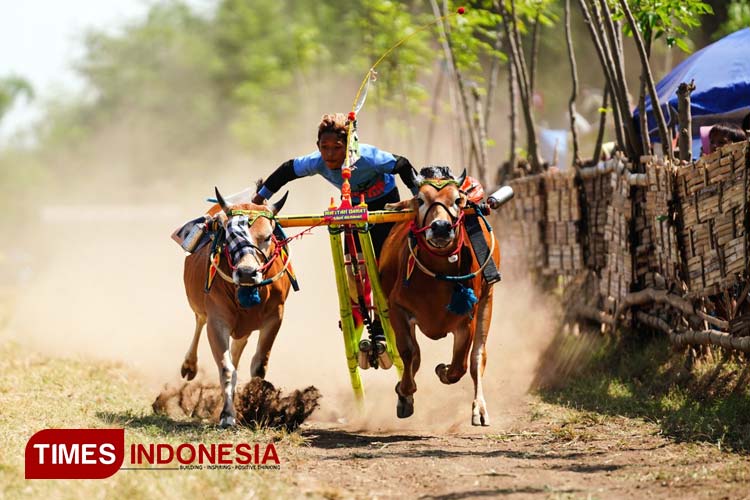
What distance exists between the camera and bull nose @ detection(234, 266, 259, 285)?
8.79 meters

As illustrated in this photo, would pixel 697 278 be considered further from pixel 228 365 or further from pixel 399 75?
pixel 399 75

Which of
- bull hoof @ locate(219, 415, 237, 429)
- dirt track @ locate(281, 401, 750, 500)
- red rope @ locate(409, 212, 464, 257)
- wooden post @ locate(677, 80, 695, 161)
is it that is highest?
wooden post @ locate(677, 80, 695, 161)

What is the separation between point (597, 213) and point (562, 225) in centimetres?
80

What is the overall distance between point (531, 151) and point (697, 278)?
5.12 meters

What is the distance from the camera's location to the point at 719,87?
12.3 meters

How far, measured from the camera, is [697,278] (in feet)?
32.7

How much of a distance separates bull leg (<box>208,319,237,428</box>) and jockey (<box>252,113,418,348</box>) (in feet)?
3.60

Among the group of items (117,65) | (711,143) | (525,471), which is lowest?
(525,471)

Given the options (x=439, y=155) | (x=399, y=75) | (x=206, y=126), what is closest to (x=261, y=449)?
(x=399, y=75)

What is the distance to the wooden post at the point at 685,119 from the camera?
1024cm

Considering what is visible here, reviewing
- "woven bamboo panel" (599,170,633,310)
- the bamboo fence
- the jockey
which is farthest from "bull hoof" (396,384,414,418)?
"woven bamboo panel" (599,170,633,310)

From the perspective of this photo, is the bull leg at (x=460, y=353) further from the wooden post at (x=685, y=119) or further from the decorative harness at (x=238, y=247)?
the wooden post at (x=685, y=119)

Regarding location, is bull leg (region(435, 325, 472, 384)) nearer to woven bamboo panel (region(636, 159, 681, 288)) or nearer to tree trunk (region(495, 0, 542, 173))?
woven bamboo panel (region(636, 159, 681, 288))

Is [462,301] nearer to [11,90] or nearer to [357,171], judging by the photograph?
[357,171]
